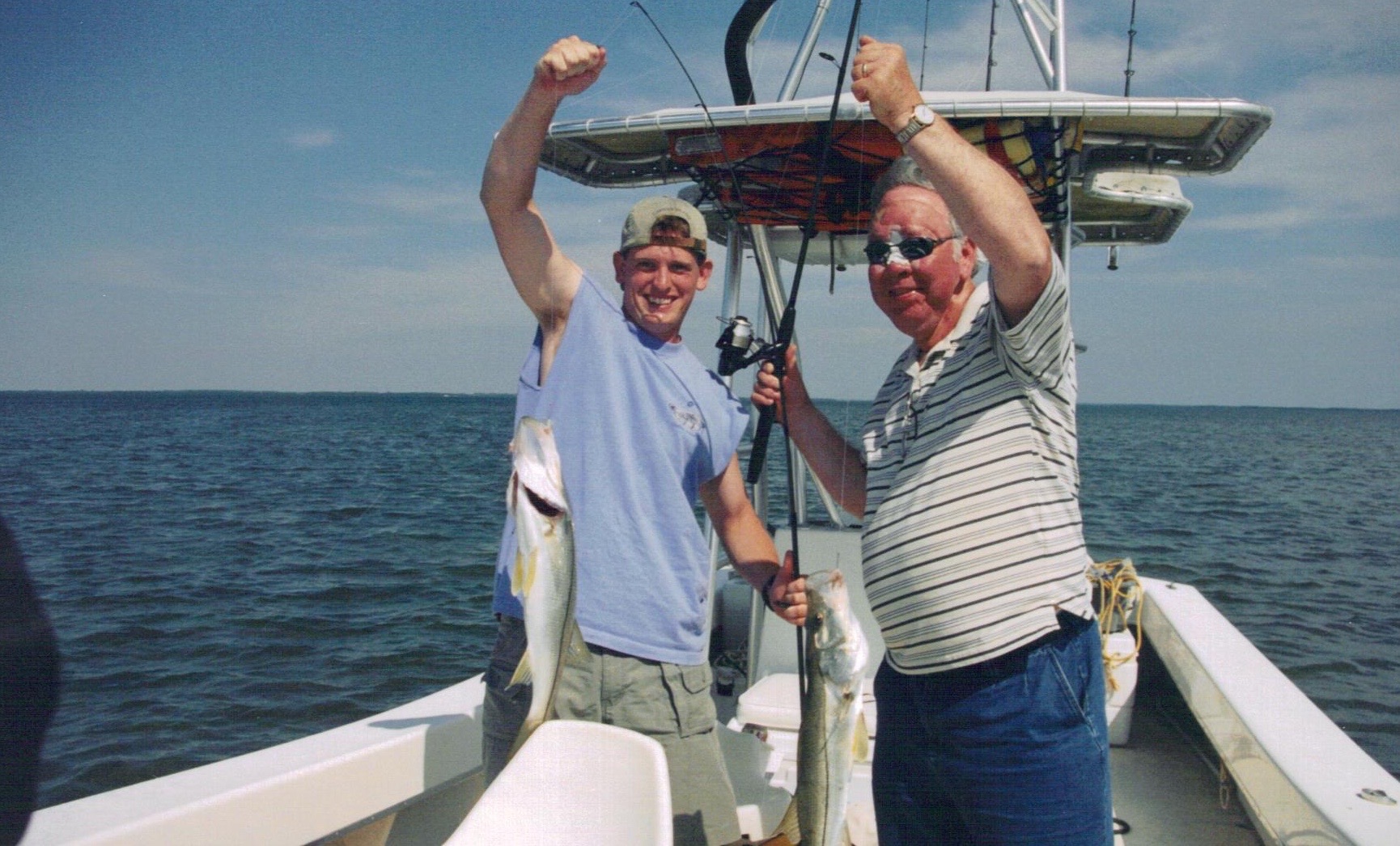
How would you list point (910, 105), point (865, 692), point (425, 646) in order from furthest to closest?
1. point (425, 646)
2. point (865, 692)
3. point (910, 105)

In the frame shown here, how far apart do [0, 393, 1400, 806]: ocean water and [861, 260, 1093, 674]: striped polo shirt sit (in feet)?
5.33

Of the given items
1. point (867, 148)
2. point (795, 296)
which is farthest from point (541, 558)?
point (867, 148)

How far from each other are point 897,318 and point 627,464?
83cm

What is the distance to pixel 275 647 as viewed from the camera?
11.2 metres

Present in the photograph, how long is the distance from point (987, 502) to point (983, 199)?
0.70 metres

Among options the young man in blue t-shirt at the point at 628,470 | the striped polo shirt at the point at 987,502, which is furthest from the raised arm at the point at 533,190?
the striped polo shirt at the point at 987,502

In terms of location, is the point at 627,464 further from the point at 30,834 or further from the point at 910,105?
the point at 30,834

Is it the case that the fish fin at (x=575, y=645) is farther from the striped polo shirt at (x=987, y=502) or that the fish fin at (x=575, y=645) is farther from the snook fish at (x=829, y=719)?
the striped polo shirt at (x=987, y=502)

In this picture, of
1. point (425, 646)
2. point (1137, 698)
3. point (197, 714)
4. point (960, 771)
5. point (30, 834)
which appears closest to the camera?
point (960, 771)

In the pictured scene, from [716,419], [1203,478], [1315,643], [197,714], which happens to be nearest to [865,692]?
[716,419]

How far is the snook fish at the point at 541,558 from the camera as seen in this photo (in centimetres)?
199

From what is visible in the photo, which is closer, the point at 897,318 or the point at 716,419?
the point at 897,318

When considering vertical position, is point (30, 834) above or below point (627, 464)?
below

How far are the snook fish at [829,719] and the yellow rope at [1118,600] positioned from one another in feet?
9.57
